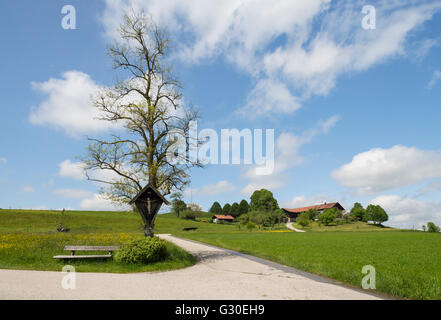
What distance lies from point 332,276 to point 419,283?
2620 mm

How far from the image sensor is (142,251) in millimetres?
11609

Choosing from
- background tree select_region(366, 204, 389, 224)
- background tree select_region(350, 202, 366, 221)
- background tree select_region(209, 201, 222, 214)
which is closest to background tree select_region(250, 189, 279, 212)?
background tree select_region(350, 202, 366, 221)

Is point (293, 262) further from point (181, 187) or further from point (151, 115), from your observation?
point (151, 115)

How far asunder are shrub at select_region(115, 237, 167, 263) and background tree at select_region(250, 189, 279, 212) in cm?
8412

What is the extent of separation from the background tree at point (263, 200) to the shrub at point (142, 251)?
276ft

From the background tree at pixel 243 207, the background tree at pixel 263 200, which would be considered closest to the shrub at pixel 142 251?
the background tree at pixel 263 200

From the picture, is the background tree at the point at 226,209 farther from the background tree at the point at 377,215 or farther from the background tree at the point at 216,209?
the background tree at the point at 377,215

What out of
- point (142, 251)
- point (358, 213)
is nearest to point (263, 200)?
point (358, 213)

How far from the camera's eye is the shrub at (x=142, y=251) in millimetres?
11617

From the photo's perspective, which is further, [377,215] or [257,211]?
[377,215]

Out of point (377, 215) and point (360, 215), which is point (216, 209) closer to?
point (360, 215)

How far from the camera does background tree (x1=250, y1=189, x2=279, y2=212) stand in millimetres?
96169

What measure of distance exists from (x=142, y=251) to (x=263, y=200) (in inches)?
3504
